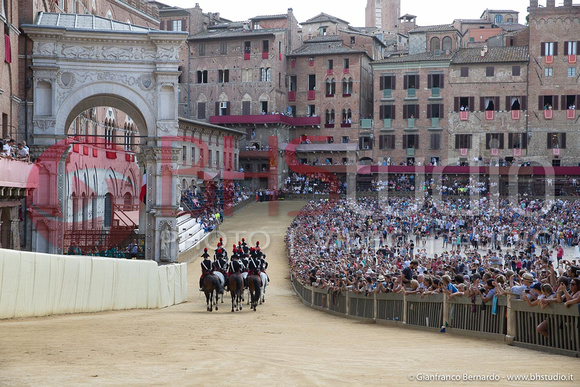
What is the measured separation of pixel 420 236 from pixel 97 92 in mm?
25906

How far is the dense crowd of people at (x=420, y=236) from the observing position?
30516mm

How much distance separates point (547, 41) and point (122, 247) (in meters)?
50.8

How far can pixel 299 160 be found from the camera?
76312 millimetres

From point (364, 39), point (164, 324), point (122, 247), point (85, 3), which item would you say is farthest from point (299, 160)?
point (164, 324)

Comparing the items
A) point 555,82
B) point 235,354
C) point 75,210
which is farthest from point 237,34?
point 235,354

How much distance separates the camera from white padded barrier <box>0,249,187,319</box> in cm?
1656

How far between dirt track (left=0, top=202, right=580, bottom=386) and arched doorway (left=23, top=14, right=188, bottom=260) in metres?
13.2

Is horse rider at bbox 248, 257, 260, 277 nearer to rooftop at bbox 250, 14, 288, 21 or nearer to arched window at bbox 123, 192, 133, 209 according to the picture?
arched window at bbox 123, 192, 133, 209

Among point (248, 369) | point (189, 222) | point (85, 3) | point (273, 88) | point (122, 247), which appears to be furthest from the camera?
point (273, 88)

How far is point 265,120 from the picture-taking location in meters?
74.5

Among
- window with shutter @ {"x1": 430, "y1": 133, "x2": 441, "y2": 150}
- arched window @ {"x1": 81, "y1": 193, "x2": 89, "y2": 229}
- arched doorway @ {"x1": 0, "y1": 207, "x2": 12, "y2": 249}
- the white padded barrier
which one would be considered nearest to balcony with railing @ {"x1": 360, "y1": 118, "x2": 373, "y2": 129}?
window with shutter @ {"x1": 430, "y1": 133, "x2": 441, "y2": 150}

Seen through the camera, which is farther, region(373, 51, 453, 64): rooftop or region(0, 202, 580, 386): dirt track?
region(373, 51, 453, 64): rooftop

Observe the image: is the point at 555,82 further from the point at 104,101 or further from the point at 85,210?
the point at 104,101

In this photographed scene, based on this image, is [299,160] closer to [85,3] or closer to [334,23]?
[334,23]
